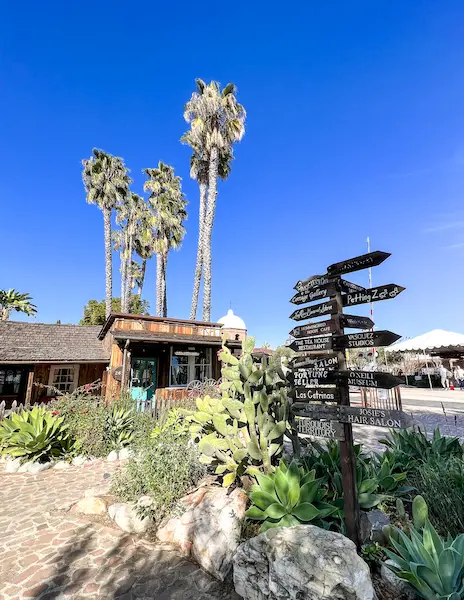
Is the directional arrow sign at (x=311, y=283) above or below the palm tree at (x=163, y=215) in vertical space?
below

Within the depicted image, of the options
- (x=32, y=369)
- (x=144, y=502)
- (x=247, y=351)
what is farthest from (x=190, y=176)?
(x=144, y=502)

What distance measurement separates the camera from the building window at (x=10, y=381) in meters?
13.7

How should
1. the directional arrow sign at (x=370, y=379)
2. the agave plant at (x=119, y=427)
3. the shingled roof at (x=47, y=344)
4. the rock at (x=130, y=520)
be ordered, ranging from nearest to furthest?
1. the directional arrow sign at (x=370, y=379)
2. the rock at (x=130, y=520)
3. the agave plant at (x=119, y=427)
4. the shingled roof at (x=47, y=344)

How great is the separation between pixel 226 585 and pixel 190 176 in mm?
23164

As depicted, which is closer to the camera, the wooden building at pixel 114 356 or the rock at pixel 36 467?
the rock at pixel 36 467

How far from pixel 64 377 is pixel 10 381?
7.31ft

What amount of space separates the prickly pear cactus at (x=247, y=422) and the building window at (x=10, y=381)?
1342 centimetres

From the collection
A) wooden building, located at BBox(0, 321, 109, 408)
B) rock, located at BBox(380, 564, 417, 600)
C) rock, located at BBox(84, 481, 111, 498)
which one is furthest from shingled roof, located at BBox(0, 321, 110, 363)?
rock, located at BBox(380, 564, 417, 600)

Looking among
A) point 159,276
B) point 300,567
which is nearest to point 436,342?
Result: point 300,567

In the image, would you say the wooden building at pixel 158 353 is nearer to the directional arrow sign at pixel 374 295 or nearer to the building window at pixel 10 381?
the building window at pixel 10 381

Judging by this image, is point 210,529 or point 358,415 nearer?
point 358,415

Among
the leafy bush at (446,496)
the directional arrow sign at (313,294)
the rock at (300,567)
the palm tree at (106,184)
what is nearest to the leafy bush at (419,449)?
the leafy bush at (446,496)

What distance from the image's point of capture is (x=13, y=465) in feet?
21.7

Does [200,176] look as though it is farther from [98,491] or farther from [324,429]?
[324,429]
